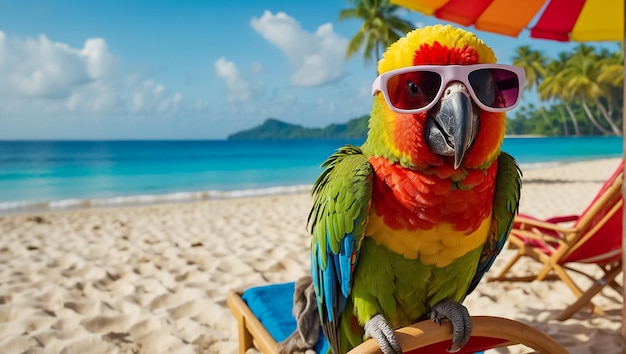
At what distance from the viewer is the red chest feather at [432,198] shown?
3.89 feet

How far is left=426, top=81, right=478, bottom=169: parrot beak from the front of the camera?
41.9 inches

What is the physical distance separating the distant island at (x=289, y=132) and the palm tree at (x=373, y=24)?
56.3 meters

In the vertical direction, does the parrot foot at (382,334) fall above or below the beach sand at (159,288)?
above

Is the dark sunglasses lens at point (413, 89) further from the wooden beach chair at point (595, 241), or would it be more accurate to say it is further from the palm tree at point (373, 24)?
the palm tree at point (373, 24)

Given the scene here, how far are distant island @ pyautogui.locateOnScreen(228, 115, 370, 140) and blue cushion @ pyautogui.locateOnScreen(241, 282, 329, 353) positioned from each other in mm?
70893

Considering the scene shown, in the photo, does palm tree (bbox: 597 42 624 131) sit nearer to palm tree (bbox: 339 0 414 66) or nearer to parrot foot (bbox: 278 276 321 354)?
palm tree (bbox: 339 0 414 66)

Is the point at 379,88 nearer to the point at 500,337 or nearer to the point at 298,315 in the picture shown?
the point at 500,337

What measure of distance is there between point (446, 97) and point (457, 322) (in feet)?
1.92

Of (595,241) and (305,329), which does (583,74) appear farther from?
(305,329)

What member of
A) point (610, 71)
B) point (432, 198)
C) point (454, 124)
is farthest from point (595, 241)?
point (610, 71)

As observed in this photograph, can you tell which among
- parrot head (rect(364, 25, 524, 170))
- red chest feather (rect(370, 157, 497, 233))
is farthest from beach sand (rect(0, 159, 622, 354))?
parrot head (rect(364, 25, 524, 170))

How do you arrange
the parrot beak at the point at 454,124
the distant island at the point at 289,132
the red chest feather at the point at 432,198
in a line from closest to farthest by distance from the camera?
the parrot beak at the point at 454,124 < the red chest feather at the point at 432,198 < the distant island at the point at 289,132

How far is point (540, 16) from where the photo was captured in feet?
10.7

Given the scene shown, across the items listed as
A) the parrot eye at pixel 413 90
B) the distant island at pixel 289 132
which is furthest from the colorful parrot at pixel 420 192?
the distant island at pixel 289 132
